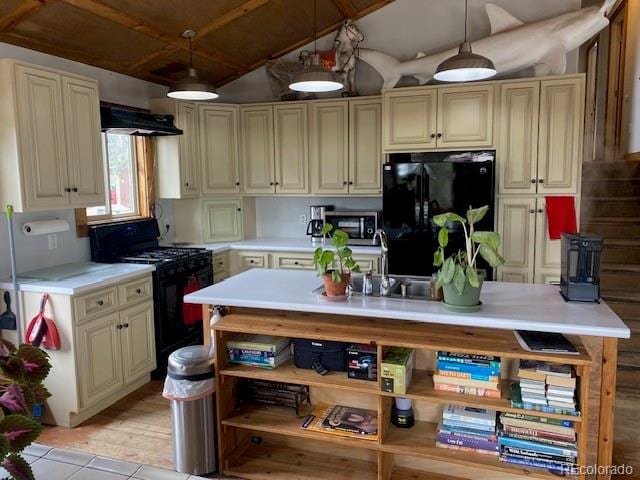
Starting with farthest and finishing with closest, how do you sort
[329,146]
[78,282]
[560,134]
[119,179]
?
[329,146]
[119,179]
[560,134]
[78,282]

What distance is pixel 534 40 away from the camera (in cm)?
394

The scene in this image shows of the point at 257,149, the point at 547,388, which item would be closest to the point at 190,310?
the point at 257,149

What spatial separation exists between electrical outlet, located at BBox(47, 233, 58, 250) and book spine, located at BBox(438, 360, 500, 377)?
111 inches

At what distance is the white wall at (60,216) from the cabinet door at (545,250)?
11.7 ft

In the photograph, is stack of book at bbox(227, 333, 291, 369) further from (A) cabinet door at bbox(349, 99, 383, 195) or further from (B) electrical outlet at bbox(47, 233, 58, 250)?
(A) cabinet door at bbox(349, 99, 383, 195)

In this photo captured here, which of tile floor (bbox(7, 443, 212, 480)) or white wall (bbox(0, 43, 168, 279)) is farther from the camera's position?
white wall (bbox(0, 43, 168, 279))

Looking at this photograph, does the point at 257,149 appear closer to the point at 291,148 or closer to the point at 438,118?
the point at 291,148

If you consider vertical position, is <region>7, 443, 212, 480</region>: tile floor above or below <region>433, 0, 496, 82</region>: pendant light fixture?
below

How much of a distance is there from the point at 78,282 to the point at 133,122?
52.7 inches

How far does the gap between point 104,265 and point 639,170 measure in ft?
17.5

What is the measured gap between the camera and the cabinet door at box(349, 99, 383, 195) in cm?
448

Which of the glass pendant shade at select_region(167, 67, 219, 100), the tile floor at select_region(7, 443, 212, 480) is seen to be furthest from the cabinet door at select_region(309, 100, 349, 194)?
the tile floor at select_region(7, 443, 212, 480)

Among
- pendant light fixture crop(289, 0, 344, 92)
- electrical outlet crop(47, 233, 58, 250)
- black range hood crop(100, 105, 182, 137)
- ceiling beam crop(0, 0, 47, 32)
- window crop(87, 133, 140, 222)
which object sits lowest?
electrical outlet crop(47, 233, 58, 250)

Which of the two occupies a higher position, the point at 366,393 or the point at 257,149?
Result: the point at 257,149
